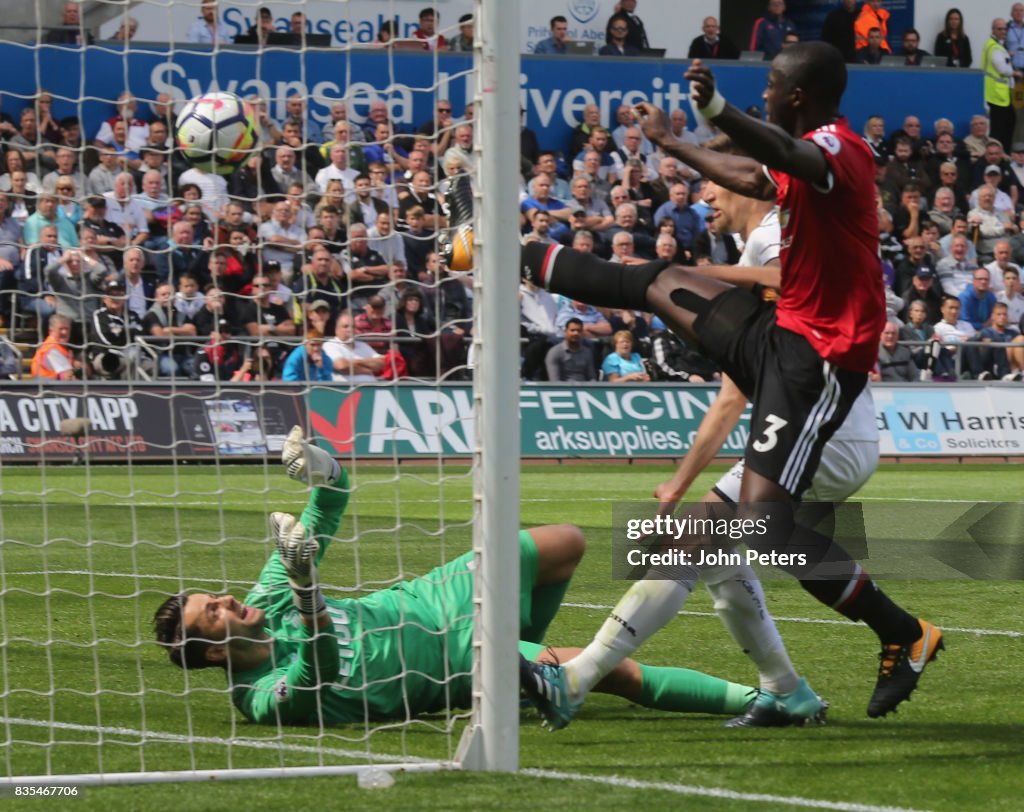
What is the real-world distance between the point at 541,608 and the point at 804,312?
1.48m

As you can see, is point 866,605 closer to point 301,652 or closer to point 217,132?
point 301,652

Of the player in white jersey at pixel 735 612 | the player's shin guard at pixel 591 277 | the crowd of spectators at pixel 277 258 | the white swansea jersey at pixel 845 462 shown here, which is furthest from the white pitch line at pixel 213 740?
the player's shin guard at pixel 591 277

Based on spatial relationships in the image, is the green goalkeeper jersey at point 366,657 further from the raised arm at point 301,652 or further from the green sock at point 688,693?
the green sock at point 688,693

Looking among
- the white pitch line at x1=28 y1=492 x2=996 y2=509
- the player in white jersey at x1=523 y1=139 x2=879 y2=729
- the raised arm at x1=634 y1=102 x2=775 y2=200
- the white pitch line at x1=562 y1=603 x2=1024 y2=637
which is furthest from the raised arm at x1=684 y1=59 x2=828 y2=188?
the white pitch line at x1=28 y1=492 x2=996 y2=509

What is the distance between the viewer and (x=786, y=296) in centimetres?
541

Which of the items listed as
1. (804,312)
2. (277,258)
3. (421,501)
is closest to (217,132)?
(277,258)

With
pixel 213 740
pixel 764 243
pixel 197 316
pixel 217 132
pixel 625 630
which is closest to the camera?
pixel 213 740

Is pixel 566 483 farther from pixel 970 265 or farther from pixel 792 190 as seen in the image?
pixel 792 190

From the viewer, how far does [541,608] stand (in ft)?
19.5

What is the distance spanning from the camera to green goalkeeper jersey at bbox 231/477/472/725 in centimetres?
537

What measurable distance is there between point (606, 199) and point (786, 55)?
1604cm

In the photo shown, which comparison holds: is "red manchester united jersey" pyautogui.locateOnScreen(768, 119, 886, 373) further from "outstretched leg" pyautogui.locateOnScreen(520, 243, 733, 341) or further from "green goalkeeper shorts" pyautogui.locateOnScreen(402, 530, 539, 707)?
"green goalkeeper shorts" pyautogui.locateOnScreen(402, 530, 539, 707)

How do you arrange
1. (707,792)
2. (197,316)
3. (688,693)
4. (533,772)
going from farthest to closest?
(197,316), (688,693), (533,772), (707,792)

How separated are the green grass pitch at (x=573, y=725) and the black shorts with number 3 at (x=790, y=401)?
3.00ft
